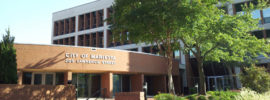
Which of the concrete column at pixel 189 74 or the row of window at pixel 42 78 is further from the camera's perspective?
the concrete column at pixel 189 74

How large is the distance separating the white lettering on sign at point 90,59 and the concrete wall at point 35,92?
17.5 ft

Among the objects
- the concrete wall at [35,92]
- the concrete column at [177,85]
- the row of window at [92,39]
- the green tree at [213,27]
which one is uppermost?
the row of window at [92,39]

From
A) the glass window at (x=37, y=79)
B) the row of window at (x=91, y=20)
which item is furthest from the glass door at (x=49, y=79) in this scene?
the row of window at (x=91, y=20)

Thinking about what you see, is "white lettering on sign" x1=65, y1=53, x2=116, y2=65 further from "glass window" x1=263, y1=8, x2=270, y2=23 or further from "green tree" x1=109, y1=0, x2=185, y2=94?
"glass window" x1=263, y1=8, x2=270, y2=23

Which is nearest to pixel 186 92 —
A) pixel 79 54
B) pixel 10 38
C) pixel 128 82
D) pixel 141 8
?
pixel 128 82

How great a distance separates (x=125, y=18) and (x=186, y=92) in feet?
68.6

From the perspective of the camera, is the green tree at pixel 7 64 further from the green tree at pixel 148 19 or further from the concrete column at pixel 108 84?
the concrete column at pixel 108 84

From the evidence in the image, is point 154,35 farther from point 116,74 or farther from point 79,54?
point 116,74

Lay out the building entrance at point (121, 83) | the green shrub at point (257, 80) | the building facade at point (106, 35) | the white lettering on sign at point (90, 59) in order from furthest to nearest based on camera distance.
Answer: the building facade at point (106, 35) < the building entrance at point (121, 83) < the white lettering on sign at point (90, 59) < the green shrub at point (257, 80)

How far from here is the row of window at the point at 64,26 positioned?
4353 centimetres

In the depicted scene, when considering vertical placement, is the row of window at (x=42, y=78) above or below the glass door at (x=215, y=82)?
above

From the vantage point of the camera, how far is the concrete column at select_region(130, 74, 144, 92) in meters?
27.8

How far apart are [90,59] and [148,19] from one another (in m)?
10.3

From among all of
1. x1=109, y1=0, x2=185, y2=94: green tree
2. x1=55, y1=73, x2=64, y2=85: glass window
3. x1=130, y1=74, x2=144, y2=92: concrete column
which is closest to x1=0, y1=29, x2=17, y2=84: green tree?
x1=109, y1=0, x2=185, y2=94: green tree
